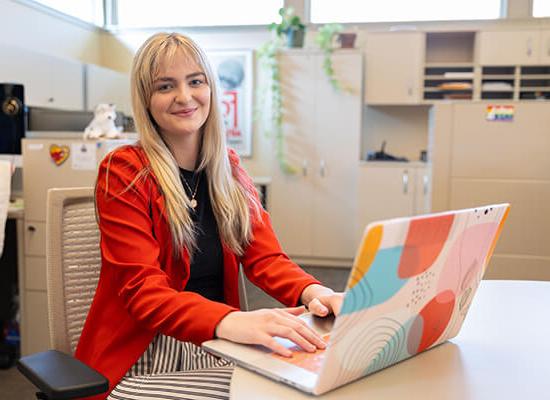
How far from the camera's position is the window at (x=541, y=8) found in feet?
16.6

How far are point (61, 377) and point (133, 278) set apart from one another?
0.23 meters

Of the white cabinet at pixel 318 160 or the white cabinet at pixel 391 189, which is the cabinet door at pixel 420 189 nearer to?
the white cabinet at pixel 391 189

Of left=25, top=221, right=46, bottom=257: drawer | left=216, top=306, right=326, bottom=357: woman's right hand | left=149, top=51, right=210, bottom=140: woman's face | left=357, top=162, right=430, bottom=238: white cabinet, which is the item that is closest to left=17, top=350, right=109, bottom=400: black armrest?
left=216, top=306, right=326, bottom=357: woman's right hand

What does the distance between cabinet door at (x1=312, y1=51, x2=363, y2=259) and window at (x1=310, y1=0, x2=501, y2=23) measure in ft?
2.69

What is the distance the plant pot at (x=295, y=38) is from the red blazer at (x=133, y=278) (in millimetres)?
3922

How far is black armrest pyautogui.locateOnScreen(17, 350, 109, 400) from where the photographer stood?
869 millimetres

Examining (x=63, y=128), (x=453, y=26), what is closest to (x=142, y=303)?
(x=63, y=128)

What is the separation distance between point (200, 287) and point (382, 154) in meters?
3.88

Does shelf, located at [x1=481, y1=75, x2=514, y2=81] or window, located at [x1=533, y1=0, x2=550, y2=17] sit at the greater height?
window, located at [x1=533, y1=0, x2=550, y2=17]

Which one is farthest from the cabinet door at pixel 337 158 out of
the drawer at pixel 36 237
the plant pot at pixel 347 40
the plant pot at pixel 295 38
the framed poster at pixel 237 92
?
the drawer at pixel 36 237

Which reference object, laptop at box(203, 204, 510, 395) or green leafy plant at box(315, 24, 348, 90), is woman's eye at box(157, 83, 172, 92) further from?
green leafy plant at box(315, 24, 348, 90)

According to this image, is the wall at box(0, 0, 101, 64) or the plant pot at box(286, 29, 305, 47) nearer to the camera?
the wall at box(0, 0, 101, 64)

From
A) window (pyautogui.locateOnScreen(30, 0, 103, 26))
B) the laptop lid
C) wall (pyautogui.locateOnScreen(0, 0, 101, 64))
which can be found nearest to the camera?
the laptop lid

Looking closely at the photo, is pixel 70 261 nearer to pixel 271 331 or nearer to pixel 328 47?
pixel 271 331
